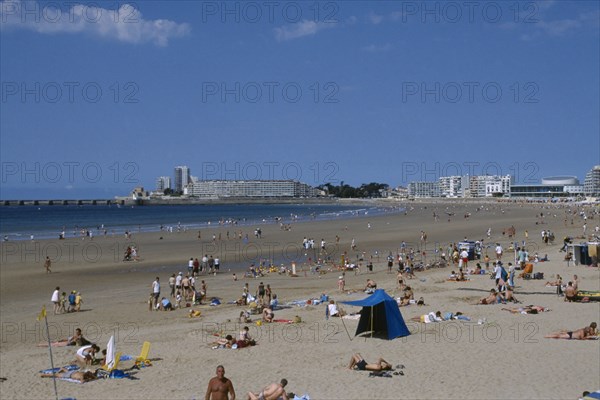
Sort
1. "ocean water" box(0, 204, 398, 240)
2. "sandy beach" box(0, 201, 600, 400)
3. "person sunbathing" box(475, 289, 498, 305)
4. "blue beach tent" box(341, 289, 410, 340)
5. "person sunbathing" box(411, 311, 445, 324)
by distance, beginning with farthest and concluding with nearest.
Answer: "ocean water" box(0, 204, 398, 240) → "person sunbathing" box(475, 289, 498, 305) → "person sunbathing" box(411, 311, 445, 324) → "blue beach tent" box(341, 289, 410, 340) → "sandy beach" box(0, 201, 600, 400)

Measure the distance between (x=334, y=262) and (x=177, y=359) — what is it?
17.6 meters

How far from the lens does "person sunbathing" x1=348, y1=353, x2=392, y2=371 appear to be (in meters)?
10.5

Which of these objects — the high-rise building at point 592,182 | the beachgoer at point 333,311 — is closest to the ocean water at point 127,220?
the beachgoer at point 333,311

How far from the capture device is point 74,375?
10492 mm

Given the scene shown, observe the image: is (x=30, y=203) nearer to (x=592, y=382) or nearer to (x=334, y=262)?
(x=334, y=262)

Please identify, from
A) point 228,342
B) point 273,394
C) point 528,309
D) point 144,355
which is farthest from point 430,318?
point 144,355

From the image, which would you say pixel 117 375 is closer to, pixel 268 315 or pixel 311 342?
pixel 311 342

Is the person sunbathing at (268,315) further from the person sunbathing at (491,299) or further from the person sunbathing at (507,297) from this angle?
the person sunbathing at (507,297)

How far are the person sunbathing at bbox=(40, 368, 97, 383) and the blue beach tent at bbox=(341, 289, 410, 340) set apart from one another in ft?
18.2

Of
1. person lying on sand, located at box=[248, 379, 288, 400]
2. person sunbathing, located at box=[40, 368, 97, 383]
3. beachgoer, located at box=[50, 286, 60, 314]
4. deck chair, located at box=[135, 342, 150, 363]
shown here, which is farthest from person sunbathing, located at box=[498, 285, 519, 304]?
beachgoer, located at box=[50, 286, 60, 314]

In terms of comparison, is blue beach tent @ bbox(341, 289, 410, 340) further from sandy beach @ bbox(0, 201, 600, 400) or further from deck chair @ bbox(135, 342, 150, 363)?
deck chair @ bbox(135, 342, 150, 363)

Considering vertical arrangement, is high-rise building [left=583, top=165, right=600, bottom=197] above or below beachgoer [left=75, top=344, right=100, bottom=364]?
above

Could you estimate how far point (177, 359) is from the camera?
38.4 ft

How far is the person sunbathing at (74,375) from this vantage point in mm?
10453
